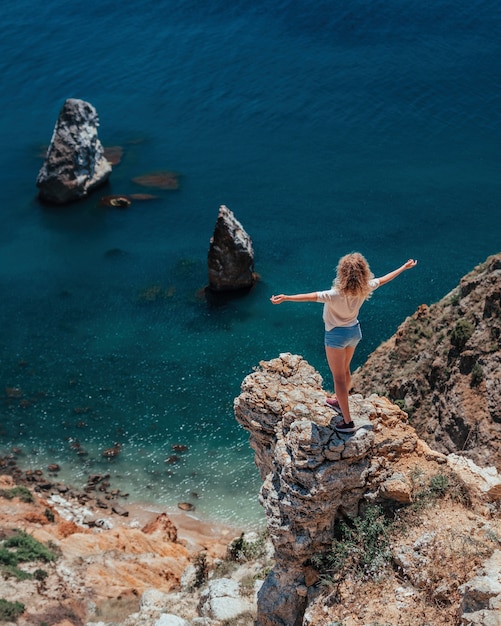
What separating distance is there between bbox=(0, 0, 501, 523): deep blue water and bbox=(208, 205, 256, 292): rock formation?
1320 millimetres

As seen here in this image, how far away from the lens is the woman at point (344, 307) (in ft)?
53.6

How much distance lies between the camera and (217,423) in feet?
141

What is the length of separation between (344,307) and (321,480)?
154 inches

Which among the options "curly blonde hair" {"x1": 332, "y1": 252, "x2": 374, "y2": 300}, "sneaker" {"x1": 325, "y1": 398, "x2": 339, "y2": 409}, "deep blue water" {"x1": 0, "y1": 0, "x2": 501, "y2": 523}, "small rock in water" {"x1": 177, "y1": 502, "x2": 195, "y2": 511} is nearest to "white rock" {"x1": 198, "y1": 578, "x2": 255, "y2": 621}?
"sneaker" {"x1": 325, "y1": 398, "x2": 339, "y2": 409}

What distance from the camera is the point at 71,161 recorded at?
219 feet

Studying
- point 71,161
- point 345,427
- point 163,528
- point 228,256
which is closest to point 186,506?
point 163,528

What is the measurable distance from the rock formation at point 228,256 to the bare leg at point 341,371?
36.0 metres

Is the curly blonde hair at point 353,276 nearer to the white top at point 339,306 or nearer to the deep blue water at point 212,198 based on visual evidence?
the white top at point 339,306

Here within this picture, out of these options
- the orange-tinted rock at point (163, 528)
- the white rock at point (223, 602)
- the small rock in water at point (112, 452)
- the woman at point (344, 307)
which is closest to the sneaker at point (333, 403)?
the woman at point (344, 307)

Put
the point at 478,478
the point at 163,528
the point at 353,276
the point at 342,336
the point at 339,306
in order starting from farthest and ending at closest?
the point at 163,528
the point at 478,478
the point at 342,336
the point at 339,306
the point at 353,276

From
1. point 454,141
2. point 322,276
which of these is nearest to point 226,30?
point 454,141

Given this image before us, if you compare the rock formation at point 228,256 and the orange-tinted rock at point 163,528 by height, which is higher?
the rock formation at point 228,256

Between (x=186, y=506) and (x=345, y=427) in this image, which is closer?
(x=345, y=427)

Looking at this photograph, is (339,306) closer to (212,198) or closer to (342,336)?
(342,336)
